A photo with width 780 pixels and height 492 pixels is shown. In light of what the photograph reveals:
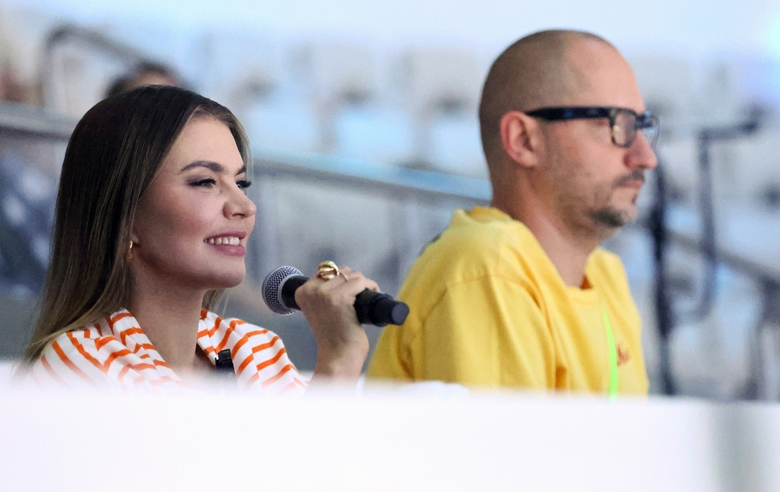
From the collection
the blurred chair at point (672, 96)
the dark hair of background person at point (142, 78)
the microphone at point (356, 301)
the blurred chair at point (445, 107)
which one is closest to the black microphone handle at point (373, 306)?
the microphone at point (356, 301)

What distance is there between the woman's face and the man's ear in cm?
50

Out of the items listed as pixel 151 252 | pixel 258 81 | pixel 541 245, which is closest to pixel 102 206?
pixel 151 252

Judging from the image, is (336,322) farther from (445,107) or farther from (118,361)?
(445,107)

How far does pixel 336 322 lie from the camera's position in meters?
0.72

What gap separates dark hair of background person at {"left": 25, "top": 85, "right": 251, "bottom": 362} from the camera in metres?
0.67

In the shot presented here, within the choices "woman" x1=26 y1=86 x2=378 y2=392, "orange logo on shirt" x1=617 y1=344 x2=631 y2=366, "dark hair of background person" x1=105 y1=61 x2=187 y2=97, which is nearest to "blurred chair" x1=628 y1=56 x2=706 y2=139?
"orange logo on shirt" x1=617 y1=344 x2=631 y2=366

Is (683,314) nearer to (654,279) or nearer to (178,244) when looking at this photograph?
(654,279)

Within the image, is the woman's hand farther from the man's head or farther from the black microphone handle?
the man's head

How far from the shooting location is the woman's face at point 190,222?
27.2 inches

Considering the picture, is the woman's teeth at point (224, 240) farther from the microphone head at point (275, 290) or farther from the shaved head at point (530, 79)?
the shaved head at point (530, 79)

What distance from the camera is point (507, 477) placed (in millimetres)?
523

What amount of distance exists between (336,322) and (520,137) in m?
0.49

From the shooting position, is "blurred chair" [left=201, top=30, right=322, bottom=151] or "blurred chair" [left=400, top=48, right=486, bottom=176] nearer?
"blurred chair" [left=201, top=30, right=322, bottom=151]

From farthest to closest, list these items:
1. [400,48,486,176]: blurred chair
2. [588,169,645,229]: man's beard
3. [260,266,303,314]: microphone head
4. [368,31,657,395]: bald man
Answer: [400,48,486,176]: blurred chair < [588,169,645,229]: man's beard < [368,31,657,395]: bald man < [260,266,303,314]: microphone head
